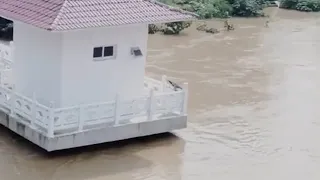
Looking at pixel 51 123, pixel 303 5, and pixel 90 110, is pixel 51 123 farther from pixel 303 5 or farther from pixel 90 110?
pixel 303 5

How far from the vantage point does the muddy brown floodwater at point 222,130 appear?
44.6ft

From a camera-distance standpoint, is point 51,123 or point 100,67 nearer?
point 51,123

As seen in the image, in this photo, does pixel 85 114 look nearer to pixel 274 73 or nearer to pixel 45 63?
pixel 45 63

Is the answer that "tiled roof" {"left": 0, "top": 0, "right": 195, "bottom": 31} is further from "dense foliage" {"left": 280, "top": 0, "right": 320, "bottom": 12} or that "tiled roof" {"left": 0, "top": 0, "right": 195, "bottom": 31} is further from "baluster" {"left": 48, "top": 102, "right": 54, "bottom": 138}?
"dense foliage" {"left": 280, "top": 0, "right": 320, "bottom": 12}

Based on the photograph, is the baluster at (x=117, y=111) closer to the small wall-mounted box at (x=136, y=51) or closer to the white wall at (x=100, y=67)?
the white wall at (x=100, y=67)

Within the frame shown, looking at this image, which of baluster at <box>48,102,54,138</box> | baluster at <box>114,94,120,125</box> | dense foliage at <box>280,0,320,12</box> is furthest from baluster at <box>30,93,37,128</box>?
dense foliage at <box>280,0,320,12</box>

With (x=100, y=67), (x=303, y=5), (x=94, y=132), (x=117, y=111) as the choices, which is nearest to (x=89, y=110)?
(x=94, y=132)

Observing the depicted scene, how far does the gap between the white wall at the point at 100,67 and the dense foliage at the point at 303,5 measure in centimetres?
1927

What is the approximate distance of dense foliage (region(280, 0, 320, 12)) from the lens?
1298 inches

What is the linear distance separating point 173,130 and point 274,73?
21.8 feet

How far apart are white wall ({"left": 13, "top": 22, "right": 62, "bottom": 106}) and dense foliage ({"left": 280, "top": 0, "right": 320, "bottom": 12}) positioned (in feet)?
66.1

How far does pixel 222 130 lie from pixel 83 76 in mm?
3336

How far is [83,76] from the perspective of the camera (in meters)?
14.1

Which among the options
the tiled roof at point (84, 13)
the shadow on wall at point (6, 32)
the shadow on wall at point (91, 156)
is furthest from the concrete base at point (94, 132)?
the shadow on wall at point (6, 32)
